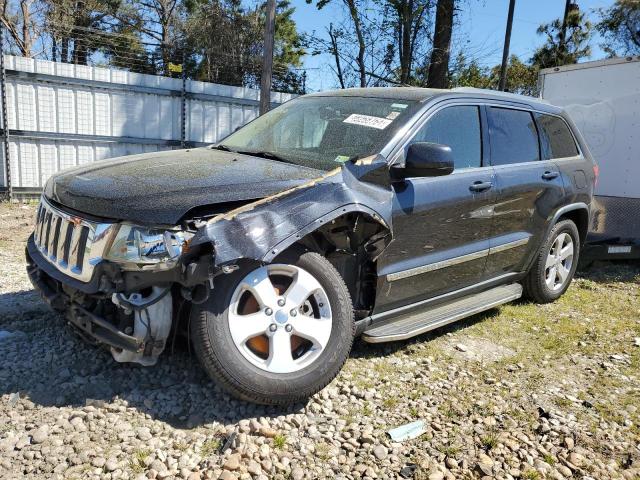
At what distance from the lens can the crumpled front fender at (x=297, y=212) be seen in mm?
2629

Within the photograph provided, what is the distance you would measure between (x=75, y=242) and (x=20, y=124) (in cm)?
752

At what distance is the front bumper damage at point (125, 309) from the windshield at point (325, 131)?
48.1 inches

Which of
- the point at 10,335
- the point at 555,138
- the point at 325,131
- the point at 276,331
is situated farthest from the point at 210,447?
the point at 555,138

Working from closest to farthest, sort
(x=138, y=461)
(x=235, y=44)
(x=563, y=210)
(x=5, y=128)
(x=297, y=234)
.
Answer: (x=138, y=461) → (x=297, y=234) → (x=563, y=210) → (x=5, y=128) → (x=235, y=44)

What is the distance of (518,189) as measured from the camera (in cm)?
436

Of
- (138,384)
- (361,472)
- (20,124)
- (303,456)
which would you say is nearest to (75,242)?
(138,384)

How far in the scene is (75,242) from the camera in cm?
286

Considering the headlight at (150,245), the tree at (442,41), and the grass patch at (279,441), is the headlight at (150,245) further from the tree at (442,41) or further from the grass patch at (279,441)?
the tree at (442,41)

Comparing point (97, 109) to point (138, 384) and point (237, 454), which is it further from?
point (237, 454)

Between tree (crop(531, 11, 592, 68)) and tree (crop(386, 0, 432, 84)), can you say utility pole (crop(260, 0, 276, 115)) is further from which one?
tree (crop(531, 11, 592, 68))

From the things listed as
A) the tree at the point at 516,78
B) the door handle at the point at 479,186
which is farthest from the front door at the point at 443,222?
the tree at the point at 516,78

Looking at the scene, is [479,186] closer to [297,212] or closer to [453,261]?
[453,261]

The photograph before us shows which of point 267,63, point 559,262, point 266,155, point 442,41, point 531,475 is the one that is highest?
point 442,41

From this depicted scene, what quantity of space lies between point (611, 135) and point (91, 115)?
27.3ft
